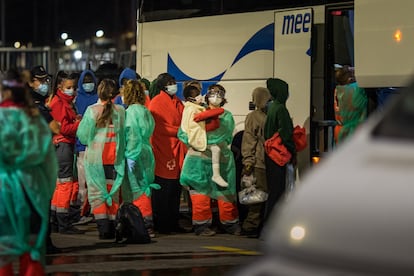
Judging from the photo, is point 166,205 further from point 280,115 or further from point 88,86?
point 280,115

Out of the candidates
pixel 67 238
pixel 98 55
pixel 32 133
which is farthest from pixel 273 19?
pixel 98 55

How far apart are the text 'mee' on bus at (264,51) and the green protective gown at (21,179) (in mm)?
5450

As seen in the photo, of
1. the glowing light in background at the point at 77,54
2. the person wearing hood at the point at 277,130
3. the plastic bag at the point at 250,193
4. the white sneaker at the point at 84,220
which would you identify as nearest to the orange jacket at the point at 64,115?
the white sneaker at the point at 84,220

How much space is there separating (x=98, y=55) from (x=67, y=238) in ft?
29.6

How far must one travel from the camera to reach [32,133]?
675 cm

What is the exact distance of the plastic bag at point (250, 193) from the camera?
467 inches

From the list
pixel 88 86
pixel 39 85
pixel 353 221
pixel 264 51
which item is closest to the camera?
pixel 353 221

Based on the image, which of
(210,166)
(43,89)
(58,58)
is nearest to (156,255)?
(210,166)

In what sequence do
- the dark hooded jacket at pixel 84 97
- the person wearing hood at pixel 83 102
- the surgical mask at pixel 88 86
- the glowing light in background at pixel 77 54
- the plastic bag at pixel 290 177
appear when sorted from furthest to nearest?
the glowing light in background at pixel 77 54
the dark hooded jacket at pixel 84 97
the surgical mask at pixel 88 86
the person wearing hood at pixel 83 102
the plastic bag at pixel 290 177

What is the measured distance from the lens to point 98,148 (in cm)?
1099

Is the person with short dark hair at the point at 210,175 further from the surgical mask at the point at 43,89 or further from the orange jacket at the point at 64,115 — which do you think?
the surgical mask at the point at 43,89

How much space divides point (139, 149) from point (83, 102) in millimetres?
2361

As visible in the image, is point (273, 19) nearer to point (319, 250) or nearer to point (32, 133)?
point (32, 133)

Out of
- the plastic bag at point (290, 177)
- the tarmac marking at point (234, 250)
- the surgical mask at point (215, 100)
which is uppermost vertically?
the surgical mask at point (215, 100)
